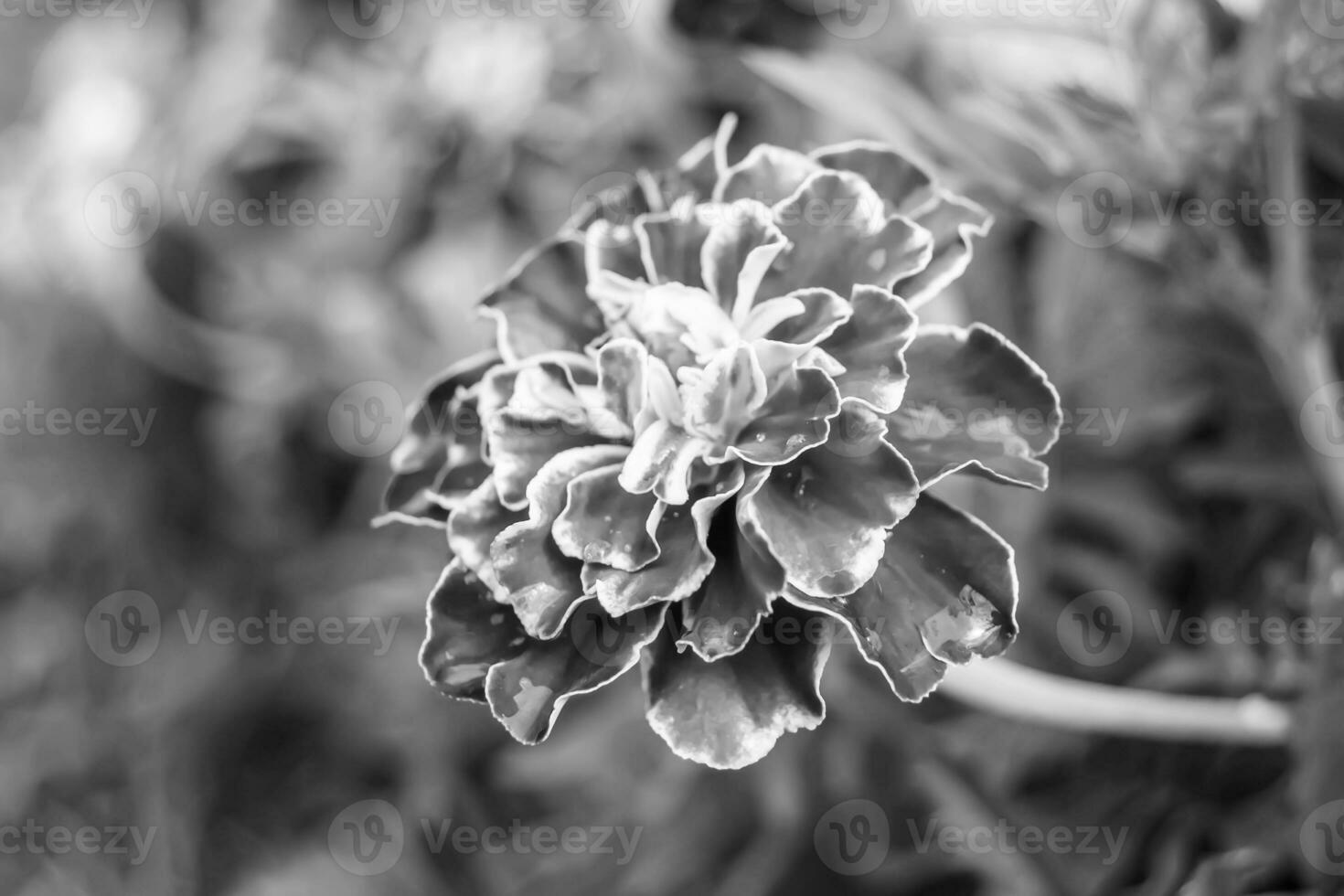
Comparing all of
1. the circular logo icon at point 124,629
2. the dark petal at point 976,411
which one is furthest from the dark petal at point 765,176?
the circular logo icon at point 124,629

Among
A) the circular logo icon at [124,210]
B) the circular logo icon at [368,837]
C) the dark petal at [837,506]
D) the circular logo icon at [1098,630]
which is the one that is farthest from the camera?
the circular logo icon at [124,210]

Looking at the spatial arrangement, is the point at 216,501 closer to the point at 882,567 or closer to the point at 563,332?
the point at 563,332

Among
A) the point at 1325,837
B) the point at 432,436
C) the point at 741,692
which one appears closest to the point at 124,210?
the point at 432,436

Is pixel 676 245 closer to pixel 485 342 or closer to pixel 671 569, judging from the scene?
pixel 671 569

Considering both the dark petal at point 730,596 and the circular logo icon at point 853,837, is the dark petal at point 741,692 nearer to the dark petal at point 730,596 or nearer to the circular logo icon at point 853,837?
the dark petal at point 730,596

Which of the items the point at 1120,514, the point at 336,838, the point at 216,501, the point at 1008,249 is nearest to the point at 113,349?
the point at 216,501
